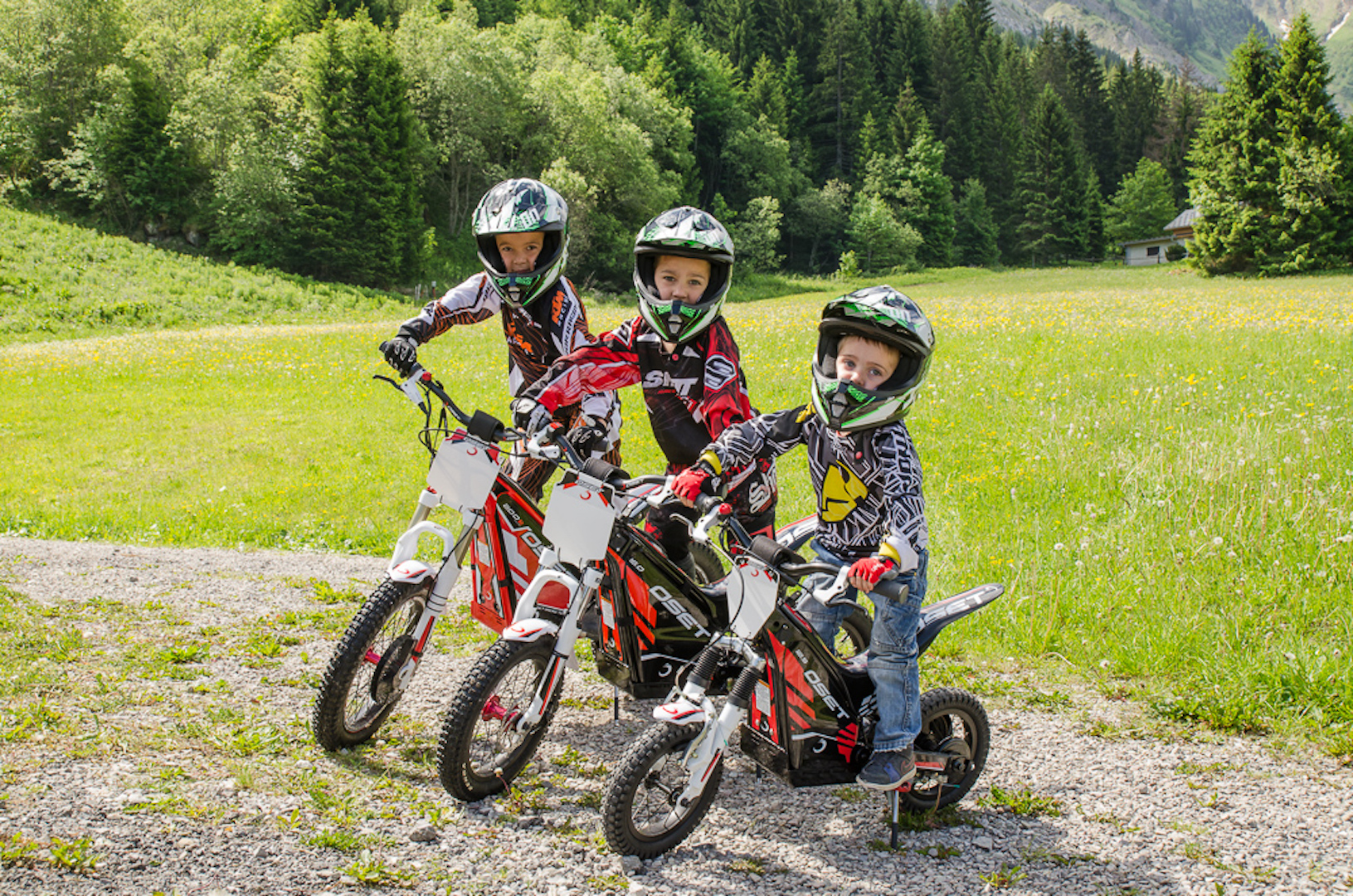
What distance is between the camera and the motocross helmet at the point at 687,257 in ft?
15.2

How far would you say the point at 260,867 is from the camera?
3.37m

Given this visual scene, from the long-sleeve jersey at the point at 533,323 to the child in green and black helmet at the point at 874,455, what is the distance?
155 cm

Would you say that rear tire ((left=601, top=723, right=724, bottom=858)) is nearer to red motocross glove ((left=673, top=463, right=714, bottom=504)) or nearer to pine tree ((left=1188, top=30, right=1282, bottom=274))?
red motocross glove ((left=673, top=463, right=714, bottom=504))

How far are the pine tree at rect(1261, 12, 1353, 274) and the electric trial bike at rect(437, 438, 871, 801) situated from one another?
6120 centimetres

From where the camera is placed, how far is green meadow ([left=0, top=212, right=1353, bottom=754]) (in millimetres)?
5566

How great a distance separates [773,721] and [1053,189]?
97705 mm

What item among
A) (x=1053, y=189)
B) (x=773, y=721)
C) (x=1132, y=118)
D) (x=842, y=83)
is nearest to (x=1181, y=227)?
(x=1053, y=189)

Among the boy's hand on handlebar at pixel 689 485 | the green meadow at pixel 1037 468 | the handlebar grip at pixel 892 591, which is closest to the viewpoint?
the handlebar grip at pixel 892 591

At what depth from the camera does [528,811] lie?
3.93 meters

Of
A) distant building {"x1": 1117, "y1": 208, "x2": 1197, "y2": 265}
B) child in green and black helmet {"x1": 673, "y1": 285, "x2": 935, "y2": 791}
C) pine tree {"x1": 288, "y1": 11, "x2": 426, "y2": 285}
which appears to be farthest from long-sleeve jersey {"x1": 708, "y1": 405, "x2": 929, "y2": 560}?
distant building {"x1": 1117, "y1": 208, "x2": 1197, "y2": 265}

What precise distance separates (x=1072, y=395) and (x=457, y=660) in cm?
888

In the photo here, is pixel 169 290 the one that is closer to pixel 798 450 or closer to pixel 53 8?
pixel 53 8

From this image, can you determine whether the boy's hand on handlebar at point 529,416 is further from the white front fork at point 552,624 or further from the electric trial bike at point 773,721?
the electric trial bike at point 773,721

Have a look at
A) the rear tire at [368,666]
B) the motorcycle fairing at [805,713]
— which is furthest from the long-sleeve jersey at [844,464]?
the rear tire at [368,666]
